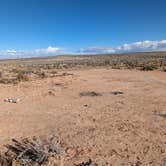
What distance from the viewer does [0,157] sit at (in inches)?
236

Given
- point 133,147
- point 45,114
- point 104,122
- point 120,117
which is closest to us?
point 133,147

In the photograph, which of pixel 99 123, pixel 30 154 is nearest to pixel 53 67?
pixel 99 123

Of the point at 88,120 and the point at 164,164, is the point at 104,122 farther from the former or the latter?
the point at 164,164

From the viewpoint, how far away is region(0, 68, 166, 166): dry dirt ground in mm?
6238

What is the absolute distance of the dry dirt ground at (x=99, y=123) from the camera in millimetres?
6238

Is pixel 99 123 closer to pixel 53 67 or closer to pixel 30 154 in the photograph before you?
pixel 30 154

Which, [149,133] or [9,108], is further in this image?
[9,108]

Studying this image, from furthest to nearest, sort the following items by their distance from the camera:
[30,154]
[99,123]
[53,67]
Result: [53,67] → [99,123] → [30,154]

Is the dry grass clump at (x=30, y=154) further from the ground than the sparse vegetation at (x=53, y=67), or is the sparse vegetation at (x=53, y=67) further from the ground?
the dry grass clump at (x=30, y=154)

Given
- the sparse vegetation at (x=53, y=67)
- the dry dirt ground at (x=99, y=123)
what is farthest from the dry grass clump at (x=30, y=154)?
the sparse vegetation at (x=53, y=67)

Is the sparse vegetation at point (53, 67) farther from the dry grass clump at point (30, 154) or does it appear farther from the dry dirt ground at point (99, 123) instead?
the dry grass clump at point (30, 154)

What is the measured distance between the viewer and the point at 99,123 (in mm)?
8617

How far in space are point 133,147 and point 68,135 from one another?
2.12 meters

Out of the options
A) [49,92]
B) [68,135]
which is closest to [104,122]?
[68,135]
